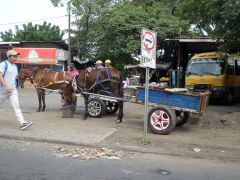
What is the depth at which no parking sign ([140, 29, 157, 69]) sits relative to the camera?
28.0 feet

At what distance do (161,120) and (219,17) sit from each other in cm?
355

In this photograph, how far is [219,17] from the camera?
10938 millimetres

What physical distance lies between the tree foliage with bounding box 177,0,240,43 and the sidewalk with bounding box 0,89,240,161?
112 inches

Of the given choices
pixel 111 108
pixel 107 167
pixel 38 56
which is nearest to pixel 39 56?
pixel 38 56

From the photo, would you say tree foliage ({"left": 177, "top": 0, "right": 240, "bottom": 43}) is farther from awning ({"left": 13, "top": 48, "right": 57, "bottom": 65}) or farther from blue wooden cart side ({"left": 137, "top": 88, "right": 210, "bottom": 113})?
awning ({"left": 13, "top": 48, "right": 57, "bottom": 65})

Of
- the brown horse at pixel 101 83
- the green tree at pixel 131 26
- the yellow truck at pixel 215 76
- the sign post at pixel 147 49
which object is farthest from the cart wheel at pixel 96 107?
the green tree at pixel 131 26

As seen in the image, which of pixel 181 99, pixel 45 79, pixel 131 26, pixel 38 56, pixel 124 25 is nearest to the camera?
pixel 181 99

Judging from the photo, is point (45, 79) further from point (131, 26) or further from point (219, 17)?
point (131, 26)

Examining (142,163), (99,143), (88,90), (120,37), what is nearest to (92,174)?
(142,163)

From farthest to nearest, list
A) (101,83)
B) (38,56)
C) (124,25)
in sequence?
(38,56), (124,25), (101,83)

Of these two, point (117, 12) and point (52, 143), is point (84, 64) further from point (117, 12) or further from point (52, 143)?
point (52, 143)

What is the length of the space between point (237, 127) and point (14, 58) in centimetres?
657

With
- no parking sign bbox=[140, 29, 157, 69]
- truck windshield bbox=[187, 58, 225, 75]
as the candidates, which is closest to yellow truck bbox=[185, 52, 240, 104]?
truck windshield bbox=[187, 58, 225, 75]

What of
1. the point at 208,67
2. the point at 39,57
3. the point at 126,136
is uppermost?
the point at 39,57
